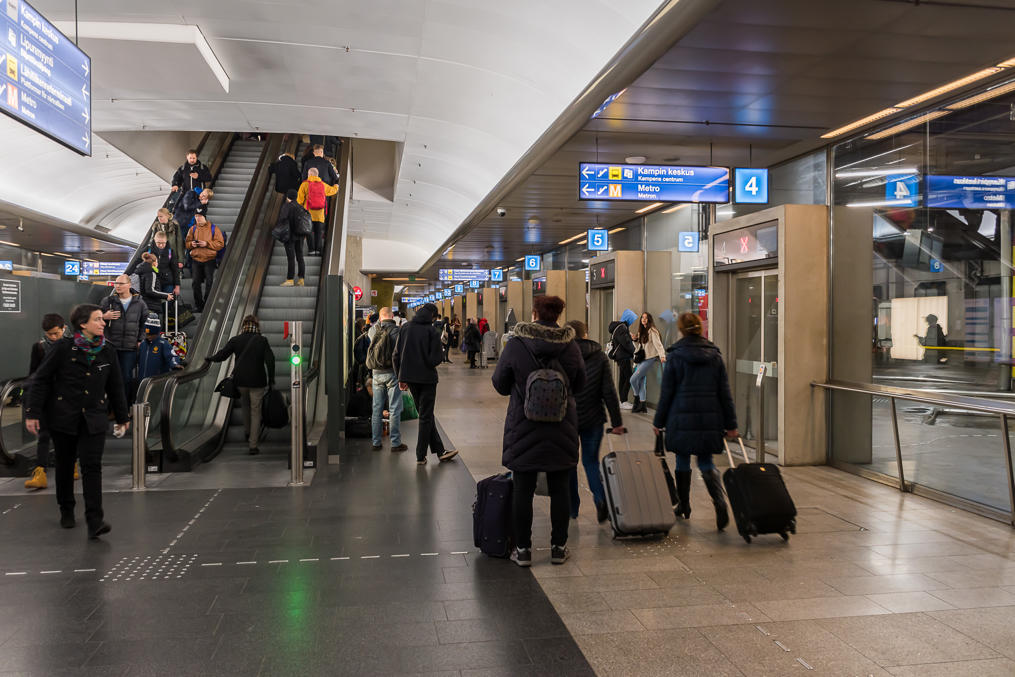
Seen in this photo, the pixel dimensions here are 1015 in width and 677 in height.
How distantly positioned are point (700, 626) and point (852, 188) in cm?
622

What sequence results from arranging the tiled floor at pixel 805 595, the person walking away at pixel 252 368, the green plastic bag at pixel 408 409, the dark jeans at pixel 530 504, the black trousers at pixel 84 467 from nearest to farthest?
the tiled floor at pixel 805 595 < the dark jeans at pixel 530 504 < the black trousers at pixel 84 467 < the person walking away at pixel 252 368 < the green plastic bag at pixel 408 409

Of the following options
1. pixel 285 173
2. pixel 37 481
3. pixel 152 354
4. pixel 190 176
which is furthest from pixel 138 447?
pixel 190 176

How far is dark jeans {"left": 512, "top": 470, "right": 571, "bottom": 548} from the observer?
504 centimetres

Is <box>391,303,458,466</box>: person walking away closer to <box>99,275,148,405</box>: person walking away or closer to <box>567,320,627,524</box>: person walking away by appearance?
<box>567,320,627,524</box>: person walking away

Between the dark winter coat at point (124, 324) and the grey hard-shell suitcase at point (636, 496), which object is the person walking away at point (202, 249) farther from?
the grey hard-shell suitcase at point (636, 496)

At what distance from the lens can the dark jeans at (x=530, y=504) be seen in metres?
5.04

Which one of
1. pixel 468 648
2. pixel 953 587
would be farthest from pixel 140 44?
pixel 953 587

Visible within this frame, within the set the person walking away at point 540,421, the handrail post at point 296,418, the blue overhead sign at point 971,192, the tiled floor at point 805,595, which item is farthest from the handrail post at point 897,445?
the handrail post at point 296,418

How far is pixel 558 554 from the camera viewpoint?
203 inches

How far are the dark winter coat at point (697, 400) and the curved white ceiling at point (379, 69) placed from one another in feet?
12.3

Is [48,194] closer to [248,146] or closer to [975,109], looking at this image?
[248,146]

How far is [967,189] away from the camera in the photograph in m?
6.77

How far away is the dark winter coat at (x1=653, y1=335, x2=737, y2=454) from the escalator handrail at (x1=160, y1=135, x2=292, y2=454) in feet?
17.5

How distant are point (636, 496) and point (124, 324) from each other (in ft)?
21.5
